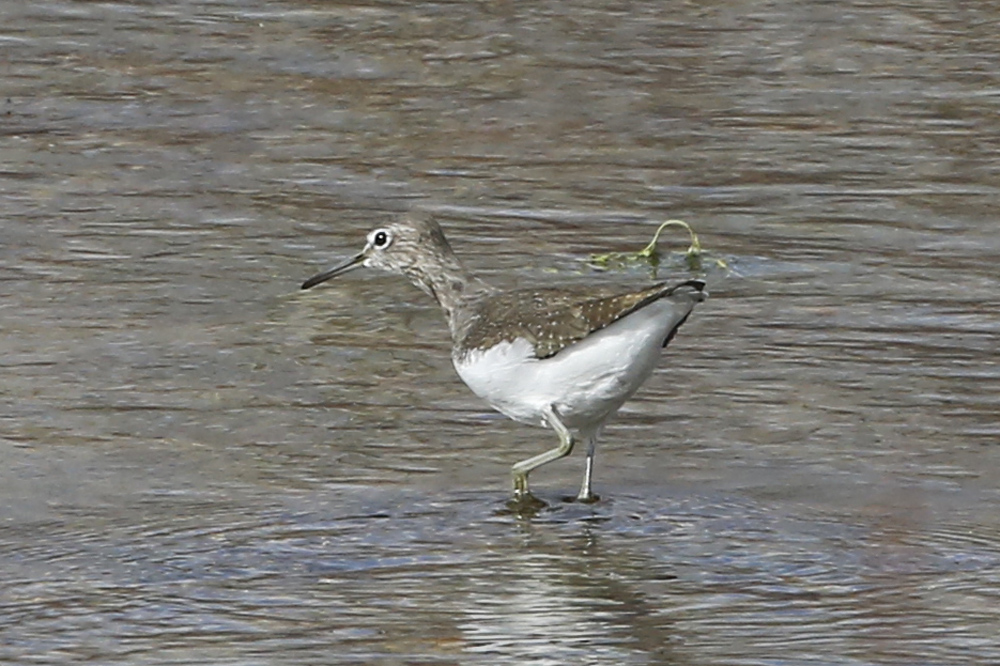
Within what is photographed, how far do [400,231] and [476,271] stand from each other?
1.34m

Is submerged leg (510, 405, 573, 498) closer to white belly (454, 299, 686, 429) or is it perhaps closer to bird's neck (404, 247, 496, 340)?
white belly (454, 299, 686, 429)

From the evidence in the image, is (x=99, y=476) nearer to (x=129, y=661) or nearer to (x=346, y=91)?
(x=129, y=661)

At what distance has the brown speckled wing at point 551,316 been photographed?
275 inches

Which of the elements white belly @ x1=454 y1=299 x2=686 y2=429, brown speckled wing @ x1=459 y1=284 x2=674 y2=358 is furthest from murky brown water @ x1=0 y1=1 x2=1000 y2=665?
brown speckled wing @ x1=459 y1=284 x2=674 y2=358

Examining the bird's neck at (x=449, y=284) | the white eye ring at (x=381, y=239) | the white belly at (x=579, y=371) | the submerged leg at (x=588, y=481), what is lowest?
the submerged leg at (x=588, y=481)

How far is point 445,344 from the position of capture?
864cm

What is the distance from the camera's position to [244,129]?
11734 mm

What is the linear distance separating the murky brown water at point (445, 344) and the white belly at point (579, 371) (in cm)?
26

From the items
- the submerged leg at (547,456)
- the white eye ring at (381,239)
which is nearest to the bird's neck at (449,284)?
the white eye ring at (381,239)

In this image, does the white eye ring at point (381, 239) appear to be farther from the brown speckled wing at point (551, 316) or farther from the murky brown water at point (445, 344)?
the brown speckled wing at point (551, 316)

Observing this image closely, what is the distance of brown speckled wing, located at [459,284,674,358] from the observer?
699cm

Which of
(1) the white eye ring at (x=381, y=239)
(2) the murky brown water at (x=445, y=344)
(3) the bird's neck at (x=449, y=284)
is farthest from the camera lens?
(1) the white eye ring at (x=381, y=239)

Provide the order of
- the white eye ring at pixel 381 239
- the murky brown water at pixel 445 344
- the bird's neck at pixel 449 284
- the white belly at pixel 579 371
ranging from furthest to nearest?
the white eye ring at pixel 381 239, the bird's neck at pixel 449 284, the white belly at pixel 579 371, the murky brown water at pixel 445 344

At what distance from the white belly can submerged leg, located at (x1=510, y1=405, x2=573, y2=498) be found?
0.03 metres
